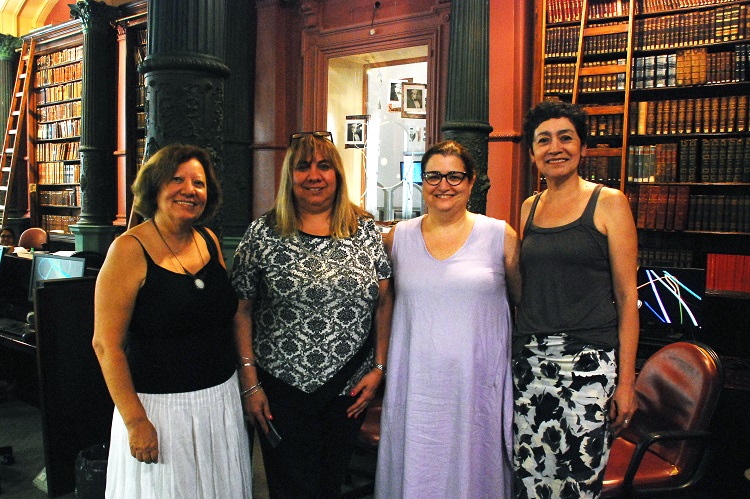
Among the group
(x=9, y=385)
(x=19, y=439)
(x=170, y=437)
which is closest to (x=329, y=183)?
(x=170, y=437)

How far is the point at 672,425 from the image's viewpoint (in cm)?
206

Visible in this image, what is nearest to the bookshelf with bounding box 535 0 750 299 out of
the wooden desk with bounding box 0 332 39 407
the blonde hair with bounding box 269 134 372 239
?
the blonde hair with bounding box 269 134 372 239

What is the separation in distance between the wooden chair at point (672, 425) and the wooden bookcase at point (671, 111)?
7.81 ft

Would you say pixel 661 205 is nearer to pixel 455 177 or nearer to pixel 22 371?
pixel 455 177

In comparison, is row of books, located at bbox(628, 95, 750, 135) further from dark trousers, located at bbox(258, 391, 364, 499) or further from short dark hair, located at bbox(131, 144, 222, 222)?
short dark hair, located at bbox(131, 144, 222, 222)

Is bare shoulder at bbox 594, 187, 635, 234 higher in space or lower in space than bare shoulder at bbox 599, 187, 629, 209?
lower

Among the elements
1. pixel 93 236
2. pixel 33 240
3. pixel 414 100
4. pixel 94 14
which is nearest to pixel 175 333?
pixel 414 100

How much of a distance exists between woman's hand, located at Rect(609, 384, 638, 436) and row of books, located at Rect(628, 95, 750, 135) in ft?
11.8

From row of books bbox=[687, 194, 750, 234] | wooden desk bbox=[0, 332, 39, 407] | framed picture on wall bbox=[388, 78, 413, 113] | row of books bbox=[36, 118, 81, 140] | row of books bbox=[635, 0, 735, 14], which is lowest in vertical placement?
wooden desk bbox=[0, 332, 39, 407]

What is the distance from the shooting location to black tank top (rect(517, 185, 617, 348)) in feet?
5.41

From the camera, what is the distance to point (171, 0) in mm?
2094

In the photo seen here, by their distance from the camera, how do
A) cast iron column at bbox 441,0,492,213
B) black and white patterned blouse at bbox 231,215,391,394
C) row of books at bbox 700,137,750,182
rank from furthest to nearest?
row of books at bbox 700,137,750,182, cast iron column at bbox 441,0,492,213, black and white patterned blouse at bbox 231,215,391,394

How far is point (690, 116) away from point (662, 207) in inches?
27.8

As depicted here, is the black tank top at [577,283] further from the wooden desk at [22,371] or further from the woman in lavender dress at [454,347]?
the wooden desk at [22,371]
